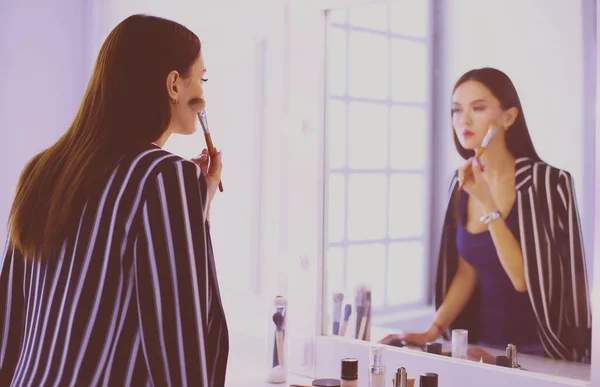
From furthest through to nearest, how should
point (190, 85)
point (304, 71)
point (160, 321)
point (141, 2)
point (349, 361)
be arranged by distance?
point (141, 2) → point (304, 71) → point (349, 361) → point (190, 85) → point (160, 321)

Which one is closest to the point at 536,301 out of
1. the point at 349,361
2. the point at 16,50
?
the point at 349,361

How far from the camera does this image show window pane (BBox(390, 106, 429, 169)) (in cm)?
144

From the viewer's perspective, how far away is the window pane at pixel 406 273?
1.46 meters

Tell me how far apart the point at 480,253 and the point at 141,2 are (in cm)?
128

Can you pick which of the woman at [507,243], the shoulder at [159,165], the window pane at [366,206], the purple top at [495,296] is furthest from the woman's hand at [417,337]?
the shoulder at [159,165]

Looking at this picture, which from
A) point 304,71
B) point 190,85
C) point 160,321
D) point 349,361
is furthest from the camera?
point 304,71

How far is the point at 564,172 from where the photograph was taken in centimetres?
124

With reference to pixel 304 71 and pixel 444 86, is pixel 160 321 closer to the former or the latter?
pixel 444 86

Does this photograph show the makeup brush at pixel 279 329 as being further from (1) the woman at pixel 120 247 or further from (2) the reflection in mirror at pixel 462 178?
(1) the woman at pixel 120 247

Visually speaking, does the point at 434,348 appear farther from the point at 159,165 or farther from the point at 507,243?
the point at 159,165

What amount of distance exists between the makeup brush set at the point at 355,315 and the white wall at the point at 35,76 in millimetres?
1177

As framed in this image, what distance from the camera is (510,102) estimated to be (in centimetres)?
131

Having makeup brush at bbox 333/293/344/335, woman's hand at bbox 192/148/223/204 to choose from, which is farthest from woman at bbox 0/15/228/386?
makeup brush at bbox 333/293/344/335

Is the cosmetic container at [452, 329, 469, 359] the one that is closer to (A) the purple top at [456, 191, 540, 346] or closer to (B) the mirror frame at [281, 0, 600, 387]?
(A) the purple top at [456, 191, 540, 346]
